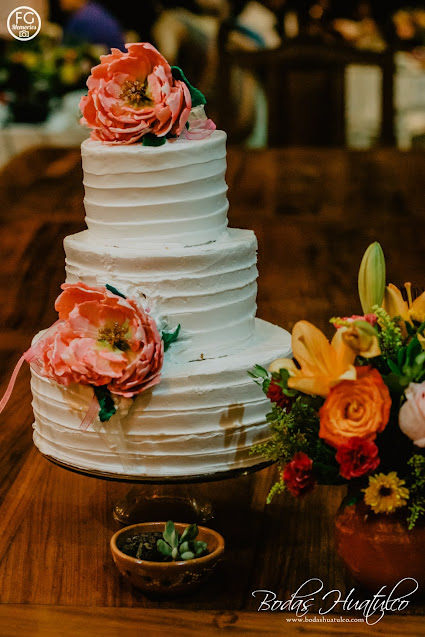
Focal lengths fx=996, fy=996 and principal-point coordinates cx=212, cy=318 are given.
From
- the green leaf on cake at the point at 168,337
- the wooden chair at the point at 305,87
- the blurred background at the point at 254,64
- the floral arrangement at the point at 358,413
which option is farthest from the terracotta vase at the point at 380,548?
the wooden chair at the point at 305,87

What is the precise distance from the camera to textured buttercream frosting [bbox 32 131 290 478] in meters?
1.49

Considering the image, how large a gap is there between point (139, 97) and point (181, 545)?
659mm

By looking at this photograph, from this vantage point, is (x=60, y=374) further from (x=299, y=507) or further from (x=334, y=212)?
(x=334, y=212)

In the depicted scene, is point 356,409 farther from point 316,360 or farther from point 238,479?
point 238,479

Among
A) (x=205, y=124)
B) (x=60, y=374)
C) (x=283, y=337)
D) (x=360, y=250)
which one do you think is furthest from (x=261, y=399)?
(x=360, y=250)

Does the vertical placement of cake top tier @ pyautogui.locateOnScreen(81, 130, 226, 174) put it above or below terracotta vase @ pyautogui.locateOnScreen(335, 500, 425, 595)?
above

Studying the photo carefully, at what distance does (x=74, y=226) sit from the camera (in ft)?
10.3

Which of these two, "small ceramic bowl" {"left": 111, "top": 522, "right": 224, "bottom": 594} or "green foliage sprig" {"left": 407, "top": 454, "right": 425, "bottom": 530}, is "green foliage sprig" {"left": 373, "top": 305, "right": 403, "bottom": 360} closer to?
"green foliage sprig" {"left": 407, "top": 454, "right": 425, "bottom": 530}

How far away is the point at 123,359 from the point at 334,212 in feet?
6.65

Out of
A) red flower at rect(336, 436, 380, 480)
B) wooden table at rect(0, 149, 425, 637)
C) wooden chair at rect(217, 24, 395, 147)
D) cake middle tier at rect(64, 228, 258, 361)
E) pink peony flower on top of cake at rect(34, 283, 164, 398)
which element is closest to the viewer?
red flower at rect(336, 436, 380, 480)

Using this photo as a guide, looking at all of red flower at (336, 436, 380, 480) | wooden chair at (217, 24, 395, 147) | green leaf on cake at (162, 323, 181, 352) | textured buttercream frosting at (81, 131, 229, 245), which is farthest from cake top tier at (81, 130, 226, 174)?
wooden chair at (217, 24, 395, 147)

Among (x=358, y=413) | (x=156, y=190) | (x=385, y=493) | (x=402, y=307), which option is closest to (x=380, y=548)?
(x=385, y=493)

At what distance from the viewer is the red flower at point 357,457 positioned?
3.86 feet

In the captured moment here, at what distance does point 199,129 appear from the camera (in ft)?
5.16
